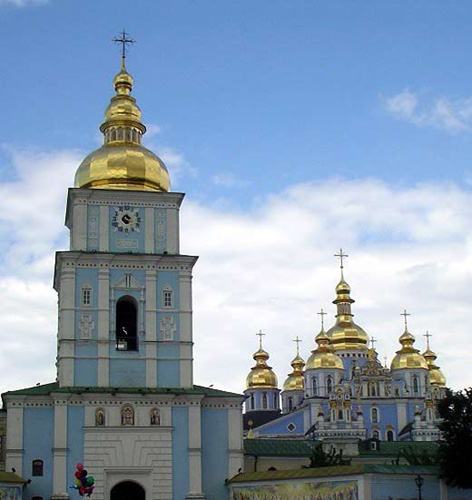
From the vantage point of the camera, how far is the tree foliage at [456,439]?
34.9 m

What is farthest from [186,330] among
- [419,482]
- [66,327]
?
[419,482]

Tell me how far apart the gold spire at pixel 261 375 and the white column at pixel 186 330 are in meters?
50.6

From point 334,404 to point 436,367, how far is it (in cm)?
1958

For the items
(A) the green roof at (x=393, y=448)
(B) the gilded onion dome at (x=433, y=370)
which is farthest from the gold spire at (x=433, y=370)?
(A) the green roof at (x=393, y=448)

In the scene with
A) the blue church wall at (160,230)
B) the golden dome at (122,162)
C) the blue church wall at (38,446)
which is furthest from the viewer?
the golden dome at (122,162)

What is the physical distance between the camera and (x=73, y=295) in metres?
41.0

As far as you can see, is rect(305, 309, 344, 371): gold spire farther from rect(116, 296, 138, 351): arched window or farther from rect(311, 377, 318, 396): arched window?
rect(116, 296, 138, 351): arched window

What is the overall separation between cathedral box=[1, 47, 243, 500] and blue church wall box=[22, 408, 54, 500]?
0.04 m

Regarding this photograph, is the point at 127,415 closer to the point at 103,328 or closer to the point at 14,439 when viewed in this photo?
the point at 103,328

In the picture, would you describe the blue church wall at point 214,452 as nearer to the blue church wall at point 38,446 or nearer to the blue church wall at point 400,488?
the blue church wall at point 38,446

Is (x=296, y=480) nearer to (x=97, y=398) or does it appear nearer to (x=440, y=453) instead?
(x=440, y=453)

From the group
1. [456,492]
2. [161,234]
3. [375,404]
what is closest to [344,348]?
[375,404]

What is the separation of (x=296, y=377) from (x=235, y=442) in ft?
163

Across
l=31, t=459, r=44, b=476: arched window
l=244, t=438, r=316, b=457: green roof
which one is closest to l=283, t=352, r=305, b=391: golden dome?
l=244, t=438, r=316, b=457: green roof
